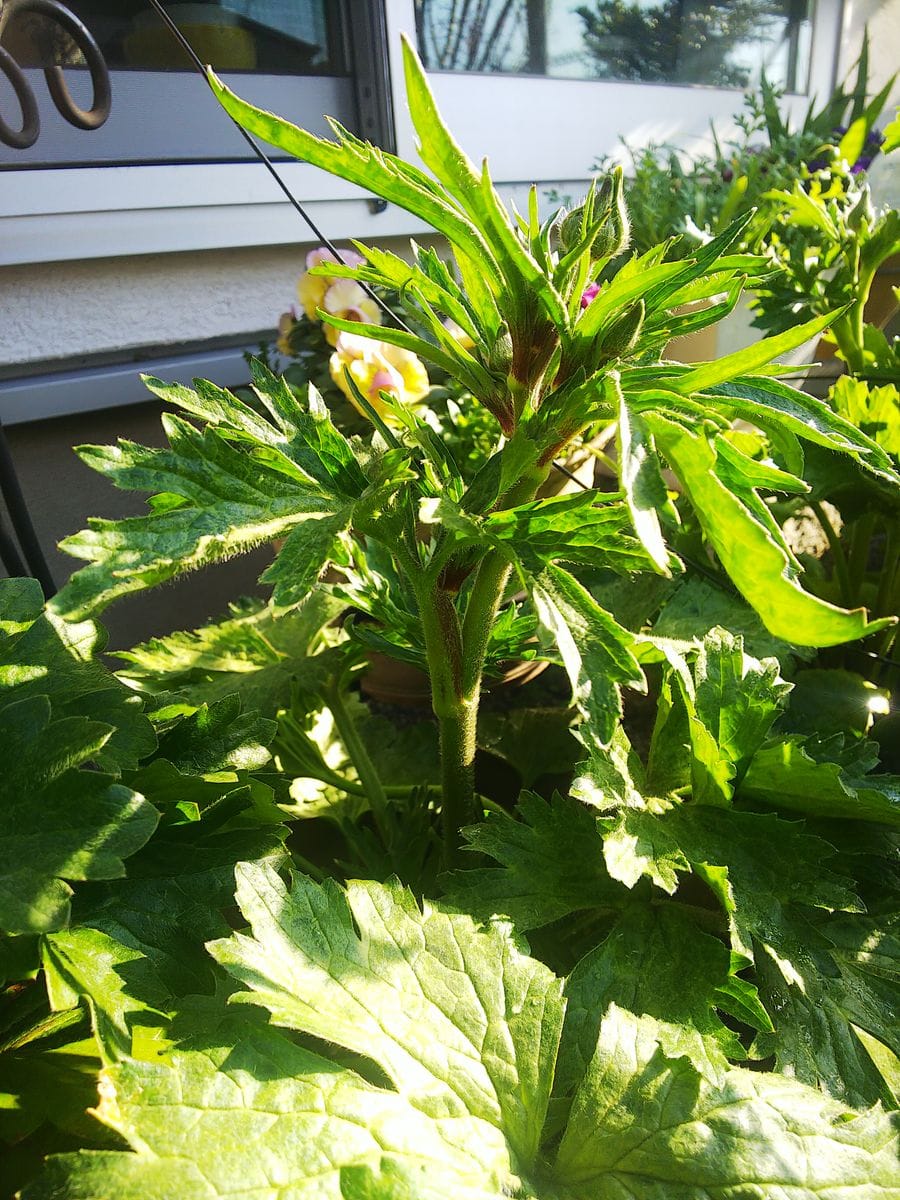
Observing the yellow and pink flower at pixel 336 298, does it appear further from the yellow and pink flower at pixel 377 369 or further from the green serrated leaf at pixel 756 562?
the green serrated leaf at pixel 756 562

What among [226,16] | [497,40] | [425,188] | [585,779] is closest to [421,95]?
[425,188]

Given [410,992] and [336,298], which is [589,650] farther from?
[336,298]

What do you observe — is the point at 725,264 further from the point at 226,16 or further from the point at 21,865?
the point at 226,16

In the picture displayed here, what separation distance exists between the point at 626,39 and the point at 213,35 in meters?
0.99

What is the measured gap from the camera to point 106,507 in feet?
4.41

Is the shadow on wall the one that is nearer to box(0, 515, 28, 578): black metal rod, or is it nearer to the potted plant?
box(0, 515, 28, 578): black metal rod

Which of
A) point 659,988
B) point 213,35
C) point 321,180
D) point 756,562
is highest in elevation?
point 213,35

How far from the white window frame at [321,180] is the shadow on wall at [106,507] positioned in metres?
0.25

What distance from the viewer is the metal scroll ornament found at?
72cm

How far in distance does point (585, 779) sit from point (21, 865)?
31 cm

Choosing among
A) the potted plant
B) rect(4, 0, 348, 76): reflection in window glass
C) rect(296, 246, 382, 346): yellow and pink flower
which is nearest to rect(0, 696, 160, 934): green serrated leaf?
the potted plant

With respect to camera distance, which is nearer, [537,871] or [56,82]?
[537,871]

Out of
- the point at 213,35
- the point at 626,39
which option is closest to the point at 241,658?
the point at 213,35

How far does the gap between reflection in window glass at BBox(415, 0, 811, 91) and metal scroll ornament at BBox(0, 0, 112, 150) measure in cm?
81
